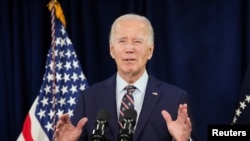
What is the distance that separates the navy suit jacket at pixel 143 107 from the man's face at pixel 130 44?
142 mm

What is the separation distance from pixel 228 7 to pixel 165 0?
0.53 m

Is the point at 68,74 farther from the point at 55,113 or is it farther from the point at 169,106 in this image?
the point at 169,106

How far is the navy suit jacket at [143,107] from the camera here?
2.23 metres

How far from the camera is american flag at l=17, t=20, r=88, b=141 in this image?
11.5 feet

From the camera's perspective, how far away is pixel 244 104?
10.6 ft

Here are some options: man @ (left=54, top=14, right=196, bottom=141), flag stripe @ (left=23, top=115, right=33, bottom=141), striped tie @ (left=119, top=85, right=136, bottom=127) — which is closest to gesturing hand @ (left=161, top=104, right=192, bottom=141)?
man @ (left=54, top=14, right=196, bottom=141)

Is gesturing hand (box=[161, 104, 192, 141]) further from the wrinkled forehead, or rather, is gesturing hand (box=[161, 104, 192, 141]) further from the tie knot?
the wrinkled forehead

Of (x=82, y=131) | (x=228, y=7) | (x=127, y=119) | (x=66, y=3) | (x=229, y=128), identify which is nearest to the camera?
(x=127, y=119)

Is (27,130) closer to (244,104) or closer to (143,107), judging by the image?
(143,107)

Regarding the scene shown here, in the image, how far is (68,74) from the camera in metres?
3.51

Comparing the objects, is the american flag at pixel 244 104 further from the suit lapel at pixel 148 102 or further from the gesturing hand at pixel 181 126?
the gesturing hand at pixel 181 126

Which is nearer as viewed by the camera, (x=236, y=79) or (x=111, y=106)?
(x=111, y=106)

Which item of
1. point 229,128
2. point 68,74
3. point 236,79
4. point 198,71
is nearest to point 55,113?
point 68,74

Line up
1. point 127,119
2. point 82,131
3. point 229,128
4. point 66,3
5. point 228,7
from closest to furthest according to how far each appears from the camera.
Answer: point 127,119
point 229,128
point 82,131
point 228,7
point 66,3
